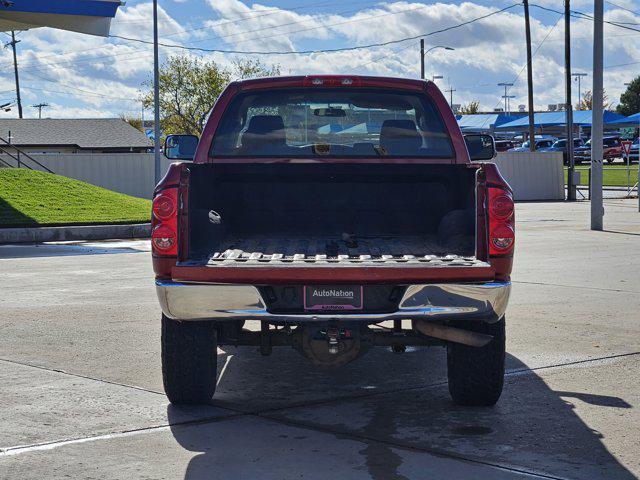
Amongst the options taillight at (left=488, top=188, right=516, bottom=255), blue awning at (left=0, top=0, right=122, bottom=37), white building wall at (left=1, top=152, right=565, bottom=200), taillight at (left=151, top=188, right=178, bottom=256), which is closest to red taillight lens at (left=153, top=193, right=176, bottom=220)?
taillight at (left=151, top=188, right=178, bottom=256)

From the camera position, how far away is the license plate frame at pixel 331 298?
5.63 meters

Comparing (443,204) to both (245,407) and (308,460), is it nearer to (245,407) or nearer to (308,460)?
(245,407)

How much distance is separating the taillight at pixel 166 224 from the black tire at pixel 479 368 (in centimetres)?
167

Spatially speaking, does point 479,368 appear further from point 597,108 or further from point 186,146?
point 597,108

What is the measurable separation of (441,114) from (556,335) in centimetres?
265

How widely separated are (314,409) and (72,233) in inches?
631

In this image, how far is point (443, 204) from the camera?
6.91 m

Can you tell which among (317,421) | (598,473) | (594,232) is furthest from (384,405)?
(594,232)

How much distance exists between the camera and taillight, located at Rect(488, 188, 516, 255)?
5.73 metres

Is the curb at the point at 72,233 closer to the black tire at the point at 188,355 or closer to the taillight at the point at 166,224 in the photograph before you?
the black tire at the point at 188,355

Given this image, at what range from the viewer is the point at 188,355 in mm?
6113

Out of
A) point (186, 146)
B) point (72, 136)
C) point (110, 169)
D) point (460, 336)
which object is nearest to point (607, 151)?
point (72, 136)

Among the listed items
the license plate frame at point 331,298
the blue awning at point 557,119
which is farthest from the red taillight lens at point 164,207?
the blue awning at point 557,119

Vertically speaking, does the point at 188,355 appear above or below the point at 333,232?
below
